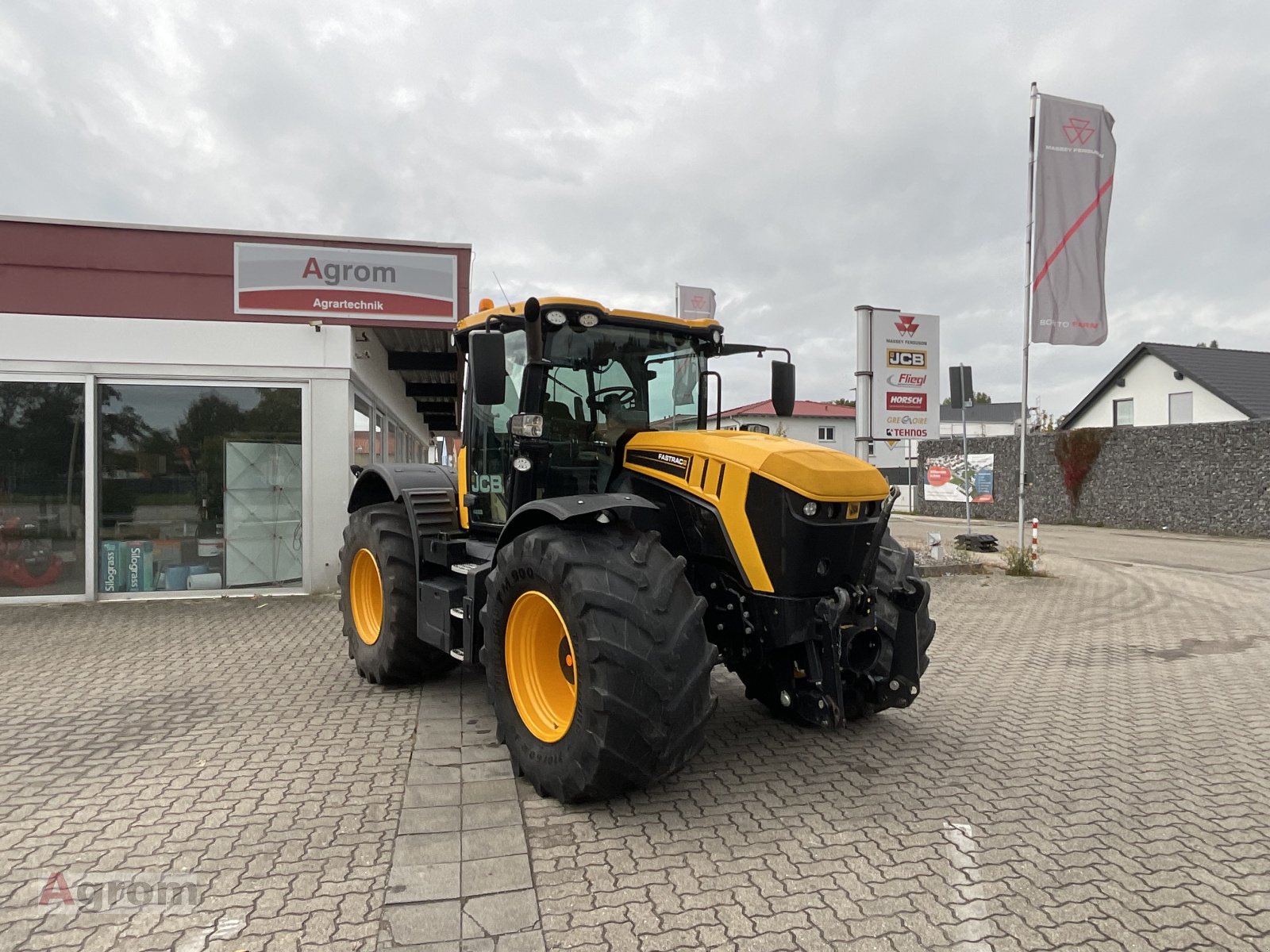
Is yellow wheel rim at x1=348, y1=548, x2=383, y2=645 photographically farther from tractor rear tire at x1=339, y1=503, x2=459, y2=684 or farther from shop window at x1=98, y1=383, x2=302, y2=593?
shop window at x1=98, y1=383, x2=302, y2=593

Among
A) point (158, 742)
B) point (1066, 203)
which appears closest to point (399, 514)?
point (158, 742)

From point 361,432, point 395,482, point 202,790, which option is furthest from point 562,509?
point 361,432

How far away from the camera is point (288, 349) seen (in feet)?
28.4

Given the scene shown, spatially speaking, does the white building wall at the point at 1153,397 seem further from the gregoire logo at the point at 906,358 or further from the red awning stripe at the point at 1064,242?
the gregoire logo at the point at 906,358

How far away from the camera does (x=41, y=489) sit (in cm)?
816

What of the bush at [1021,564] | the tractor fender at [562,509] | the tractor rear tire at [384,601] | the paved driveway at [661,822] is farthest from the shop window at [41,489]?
the bush at [1021,564]

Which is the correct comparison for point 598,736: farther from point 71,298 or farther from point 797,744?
point 71,298

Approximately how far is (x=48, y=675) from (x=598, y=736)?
4.76 m

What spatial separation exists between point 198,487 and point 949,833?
8.22 meters

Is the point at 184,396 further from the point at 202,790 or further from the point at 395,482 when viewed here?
the point at 202,790

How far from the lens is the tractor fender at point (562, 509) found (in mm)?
3424

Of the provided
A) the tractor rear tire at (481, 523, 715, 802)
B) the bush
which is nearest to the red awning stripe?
the bush

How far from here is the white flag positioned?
15.0 meters

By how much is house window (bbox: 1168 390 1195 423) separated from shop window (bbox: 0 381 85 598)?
29.5 metres
